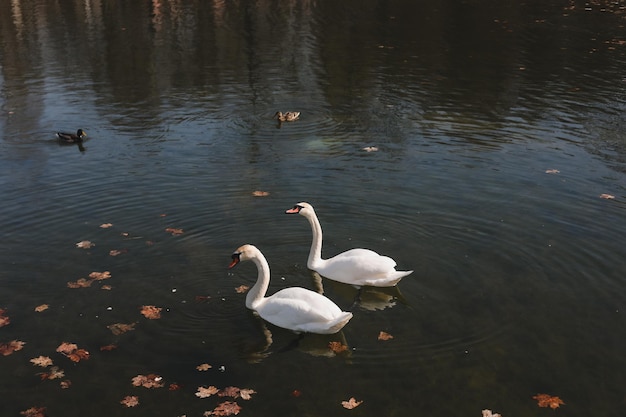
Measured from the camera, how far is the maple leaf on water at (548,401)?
8062mm

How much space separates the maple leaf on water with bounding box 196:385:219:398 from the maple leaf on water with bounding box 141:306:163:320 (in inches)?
75.9

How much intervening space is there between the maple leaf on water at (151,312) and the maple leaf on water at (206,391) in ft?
6.32

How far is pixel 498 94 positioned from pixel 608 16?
2286 cm

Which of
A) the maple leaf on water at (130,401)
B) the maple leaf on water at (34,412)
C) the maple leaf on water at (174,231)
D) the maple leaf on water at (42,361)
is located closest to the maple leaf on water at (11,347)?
the maple leaf on water at (42,361)

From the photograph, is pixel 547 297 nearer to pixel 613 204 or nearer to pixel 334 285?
pixel 334 285

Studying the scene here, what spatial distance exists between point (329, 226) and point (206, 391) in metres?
5.25

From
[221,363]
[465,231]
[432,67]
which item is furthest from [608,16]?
[221,363]

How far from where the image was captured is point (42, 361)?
29.4 feet

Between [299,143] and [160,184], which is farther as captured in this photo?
[299,143]

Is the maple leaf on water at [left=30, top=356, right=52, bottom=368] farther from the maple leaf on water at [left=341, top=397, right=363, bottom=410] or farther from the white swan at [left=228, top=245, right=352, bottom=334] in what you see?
the maple leaf on water at [left=341, top=397, right=363, bottom=410]

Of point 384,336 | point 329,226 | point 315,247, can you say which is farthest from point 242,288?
point 329,226

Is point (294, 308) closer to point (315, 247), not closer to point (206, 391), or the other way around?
point (206, 391)

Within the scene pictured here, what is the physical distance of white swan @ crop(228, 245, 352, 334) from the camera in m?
9.26

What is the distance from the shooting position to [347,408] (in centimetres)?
806
